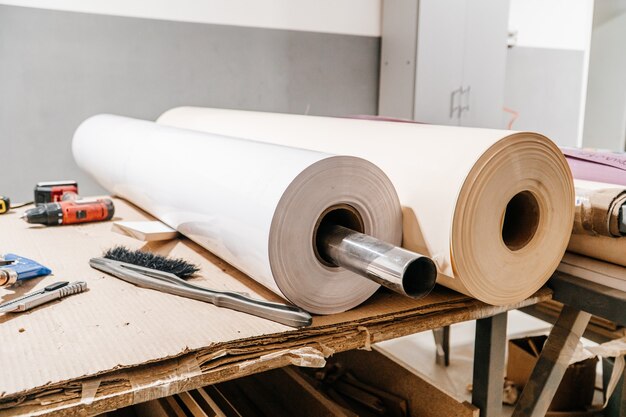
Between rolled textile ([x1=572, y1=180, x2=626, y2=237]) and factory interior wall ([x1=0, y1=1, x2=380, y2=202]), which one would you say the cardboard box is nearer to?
rolled textile ([x1=572, y1=180, x2=626, y2=237])

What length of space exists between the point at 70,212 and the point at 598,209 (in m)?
1.17

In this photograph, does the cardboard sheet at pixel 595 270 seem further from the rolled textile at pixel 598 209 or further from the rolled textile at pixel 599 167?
the rolled textile at pixel 599 167

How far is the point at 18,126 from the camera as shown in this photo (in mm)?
2172

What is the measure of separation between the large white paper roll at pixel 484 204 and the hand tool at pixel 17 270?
642mm

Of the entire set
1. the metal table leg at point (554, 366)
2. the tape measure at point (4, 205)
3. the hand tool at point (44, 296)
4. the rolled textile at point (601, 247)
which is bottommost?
the metal table leg at point (554, 366)

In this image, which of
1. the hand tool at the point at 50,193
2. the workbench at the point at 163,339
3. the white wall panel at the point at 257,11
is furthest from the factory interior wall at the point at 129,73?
the workbench at the point at 163,339

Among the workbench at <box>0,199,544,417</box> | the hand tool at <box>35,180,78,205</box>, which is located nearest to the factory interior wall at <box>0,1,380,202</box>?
the hand tool at <box>35,180,78,205</box>

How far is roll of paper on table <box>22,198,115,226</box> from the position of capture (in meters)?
1.29

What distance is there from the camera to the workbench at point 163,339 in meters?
0.60

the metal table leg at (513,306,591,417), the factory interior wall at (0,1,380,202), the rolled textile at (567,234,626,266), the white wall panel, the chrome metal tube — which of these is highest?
the white wall panel

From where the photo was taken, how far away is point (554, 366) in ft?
3.27

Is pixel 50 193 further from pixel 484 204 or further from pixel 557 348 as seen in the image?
pixel 557 348

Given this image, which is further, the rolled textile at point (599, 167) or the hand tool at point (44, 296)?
the rolled textile at point (599, 167)

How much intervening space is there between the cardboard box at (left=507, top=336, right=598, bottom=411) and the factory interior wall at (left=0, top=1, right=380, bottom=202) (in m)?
1.63
